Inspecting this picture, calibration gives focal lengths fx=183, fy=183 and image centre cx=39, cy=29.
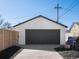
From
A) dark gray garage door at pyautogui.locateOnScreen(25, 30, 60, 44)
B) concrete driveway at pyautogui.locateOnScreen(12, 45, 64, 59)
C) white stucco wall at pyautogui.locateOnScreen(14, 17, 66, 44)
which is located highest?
white stucco wall at pyautogui.locateOnScreen(14, 17, 66, 44)

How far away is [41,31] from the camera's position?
2575 cm

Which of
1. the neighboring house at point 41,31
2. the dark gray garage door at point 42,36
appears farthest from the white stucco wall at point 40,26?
the dark gray garage door at point 42,36

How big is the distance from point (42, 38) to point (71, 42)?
533 centimetres

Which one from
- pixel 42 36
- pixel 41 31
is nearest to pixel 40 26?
pixel 41 31

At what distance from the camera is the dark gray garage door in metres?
25.6

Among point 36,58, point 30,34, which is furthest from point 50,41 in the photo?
point 36,58

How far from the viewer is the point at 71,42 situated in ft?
70.4

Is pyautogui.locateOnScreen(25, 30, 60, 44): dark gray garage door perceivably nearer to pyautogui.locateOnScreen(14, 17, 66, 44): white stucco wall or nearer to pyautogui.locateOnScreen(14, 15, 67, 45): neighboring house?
pyautogui.locateOnScreen(14, 15, 67, 45): neighboring house

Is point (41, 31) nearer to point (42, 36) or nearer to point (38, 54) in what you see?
point (42, 36)

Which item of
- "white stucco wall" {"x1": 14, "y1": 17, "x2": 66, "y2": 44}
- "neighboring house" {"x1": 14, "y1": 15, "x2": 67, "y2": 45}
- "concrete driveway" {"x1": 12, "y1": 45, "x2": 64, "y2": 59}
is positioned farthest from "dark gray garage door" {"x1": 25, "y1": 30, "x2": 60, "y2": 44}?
"concrete driveway" {"x1": 12, "y1": 45, "x2": 64, "y2": 59}

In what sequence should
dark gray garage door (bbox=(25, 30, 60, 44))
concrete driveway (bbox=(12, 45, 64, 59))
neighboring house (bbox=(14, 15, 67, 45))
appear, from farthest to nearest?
dark gray garage door (bbox=(25, 30, 60, 44)), neighboring house (bbox=(14, 15, 67, 45)), concrete driveway (bbox=(12, 45, 64, 59))

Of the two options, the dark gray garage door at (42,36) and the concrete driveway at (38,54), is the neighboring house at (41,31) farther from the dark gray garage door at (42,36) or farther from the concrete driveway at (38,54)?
the concrete driveway at (38,54)

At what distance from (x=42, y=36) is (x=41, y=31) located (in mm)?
720

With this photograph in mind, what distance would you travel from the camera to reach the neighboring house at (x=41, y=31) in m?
25.3
